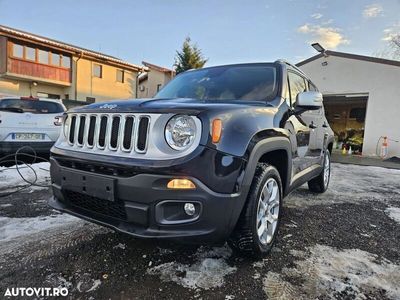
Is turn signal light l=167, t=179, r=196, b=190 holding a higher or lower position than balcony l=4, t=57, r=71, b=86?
lower

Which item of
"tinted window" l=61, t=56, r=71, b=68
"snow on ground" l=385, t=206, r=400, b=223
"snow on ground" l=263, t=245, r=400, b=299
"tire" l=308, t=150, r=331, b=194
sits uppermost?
"tinted window" l=61, t=56, r=71, b=68

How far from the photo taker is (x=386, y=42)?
28.3 meters

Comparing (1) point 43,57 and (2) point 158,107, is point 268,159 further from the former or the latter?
(1) point 43,57

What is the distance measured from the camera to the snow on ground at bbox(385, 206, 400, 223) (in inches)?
149

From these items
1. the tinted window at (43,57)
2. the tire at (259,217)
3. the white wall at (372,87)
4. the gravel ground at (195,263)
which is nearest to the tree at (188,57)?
the tinted window at (43,57)

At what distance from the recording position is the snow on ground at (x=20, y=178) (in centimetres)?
453

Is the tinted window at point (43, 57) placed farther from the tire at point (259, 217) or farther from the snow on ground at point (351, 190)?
the tire at point (259, 217)

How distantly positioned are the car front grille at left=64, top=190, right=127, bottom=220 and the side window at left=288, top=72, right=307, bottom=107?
2.06 meters

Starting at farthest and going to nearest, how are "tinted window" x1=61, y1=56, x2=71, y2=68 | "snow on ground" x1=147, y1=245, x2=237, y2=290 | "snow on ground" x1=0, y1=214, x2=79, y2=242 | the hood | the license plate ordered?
"tinted window" x1=61, y1=56, x2=71, y2=68
the license plate
"snow on ground" x1=0, y1=214, x2=79, y2=242
"snow on ground" x1=147, y1=245, x2=237, y2=290
the hood

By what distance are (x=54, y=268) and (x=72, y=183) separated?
0.64 meters

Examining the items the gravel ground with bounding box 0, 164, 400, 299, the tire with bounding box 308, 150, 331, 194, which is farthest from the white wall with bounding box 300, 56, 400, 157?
the gravel ground with bounding box 0, 164, 400, 299

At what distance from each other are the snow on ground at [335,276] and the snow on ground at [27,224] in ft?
7.15

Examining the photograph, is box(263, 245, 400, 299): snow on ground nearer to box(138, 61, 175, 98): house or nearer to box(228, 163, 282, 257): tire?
box(228, 163, 282, 257): tire

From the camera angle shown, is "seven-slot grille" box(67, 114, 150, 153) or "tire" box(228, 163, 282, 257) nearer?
"seven-slot grille" box(67, 114, 150, 153)
